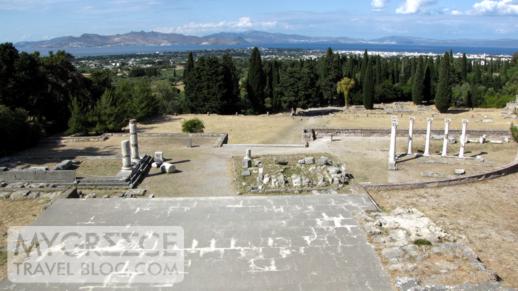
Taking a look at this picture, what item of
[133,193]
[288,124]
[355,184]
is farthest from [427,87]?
[133,193]

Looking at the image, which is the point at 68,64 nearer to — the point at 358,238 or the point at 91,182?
the point at 91,182

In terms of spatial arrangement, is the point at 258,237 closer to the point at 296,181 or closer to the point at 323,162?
the point at 296,181

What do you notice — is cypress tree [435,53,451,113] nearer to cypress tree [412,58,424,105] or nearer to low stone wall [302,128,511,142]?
cypress tree [412,58,424,105]

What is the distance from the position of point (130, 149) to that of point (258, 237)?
10.5 meters

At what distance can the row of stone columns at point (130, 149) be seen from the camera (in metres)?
17.8

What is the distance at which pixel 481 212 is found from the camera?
44.9 ft

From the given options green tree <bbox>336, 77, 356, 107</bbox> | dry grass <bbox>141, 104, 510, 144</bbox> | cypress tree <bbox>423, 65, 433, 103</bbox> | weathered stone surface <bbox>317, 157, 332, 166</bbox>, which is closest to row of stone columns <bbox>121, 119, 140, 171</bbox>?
weathered stone surface <bbox>317, 157, 332, 166</bbox>

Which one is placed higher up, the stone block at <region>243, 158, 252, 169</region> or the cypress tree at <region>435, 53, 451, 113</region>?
the cypress tree at <region>435, 53, 451, 113</region>

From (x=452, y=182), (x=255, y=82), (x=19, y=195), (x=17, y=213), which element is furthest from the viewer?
(x=255, y=82)

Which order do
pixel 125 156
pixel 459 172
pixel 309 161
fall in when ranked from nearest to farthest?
pixel 125 156 < pixel 459 172 < pixel 309 161

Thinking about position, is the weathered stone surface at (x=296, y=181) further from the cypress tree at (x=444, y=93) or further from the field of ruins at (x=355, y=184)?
the cypress tree at (x=444, y=93)

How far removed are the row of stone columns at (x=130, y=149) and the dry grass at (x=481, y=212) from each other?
10.1m

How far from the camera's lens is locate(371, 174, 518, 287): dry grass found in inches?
415

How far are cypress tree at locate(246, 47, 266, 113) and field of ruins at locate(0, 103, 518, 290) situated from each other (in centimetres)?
2188
